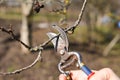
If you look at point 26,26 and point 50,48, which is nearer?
point 26,26

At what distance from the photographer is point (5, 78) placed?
789 cm

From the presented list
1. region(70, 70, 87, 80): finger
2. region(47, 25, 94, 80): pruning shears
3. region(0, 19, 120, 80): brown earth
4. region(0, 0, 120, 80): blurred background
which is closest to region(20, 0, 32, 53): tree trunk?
region(0, 0, 120, 80): blurred background

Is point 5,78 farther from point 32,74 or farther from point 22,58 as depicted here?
point 22,58

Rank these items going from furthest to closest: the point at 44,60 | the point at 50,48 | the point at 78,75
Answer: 1. the point at 50,48
2. the point at 44,60
3. the point at 78,75

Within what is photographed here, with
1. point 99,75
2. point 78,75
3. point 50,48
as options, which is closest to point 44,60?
point 50,48

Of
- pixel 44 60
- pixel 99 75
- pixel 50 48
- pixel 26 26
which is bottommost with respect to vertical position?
pixel 50 48

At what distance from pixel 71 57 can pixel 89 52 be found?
10652mm

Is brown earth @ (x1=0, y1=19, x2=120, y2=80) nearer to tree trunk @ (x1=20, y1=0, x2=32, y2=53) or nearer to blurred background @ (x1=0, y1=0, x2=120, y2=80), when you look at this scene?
blurred background @ (x1=0, y1=0, x2=120, y2=80)

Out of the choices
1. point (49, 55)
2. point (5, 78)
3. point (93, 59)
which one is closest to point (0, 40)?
point (49, 55)

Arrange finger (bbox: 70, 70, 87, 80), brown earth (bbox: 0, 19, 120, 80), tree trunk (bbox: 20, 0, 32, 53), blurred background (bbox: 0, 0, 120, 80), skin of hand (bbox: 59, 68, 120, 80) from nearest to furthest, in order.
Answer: skin of hand (bbox: 59, 68, 120, 80), finger (bbox: 70, 70, 87, 80), brown earth (bbox: 0, 19, 120, 80), blurred background (bbox: 0, 0, 120, 80), tree trunk (bbox: 20, 0, 32, 53)

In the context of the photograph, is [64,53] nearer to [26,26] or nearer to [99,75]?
[99,75]

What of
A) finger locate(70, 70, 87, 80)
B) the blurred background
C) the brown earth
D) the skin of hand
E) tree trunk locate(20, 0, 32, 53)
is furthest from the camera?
tree trunk locate(20, 0, 32, 53)

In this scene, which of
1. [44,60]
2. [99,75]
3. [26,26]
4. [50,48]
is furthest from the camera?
[50,48]

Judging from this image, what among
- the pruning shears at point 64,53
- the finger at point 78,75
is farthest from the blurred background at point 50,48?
the finger at point 78,75
